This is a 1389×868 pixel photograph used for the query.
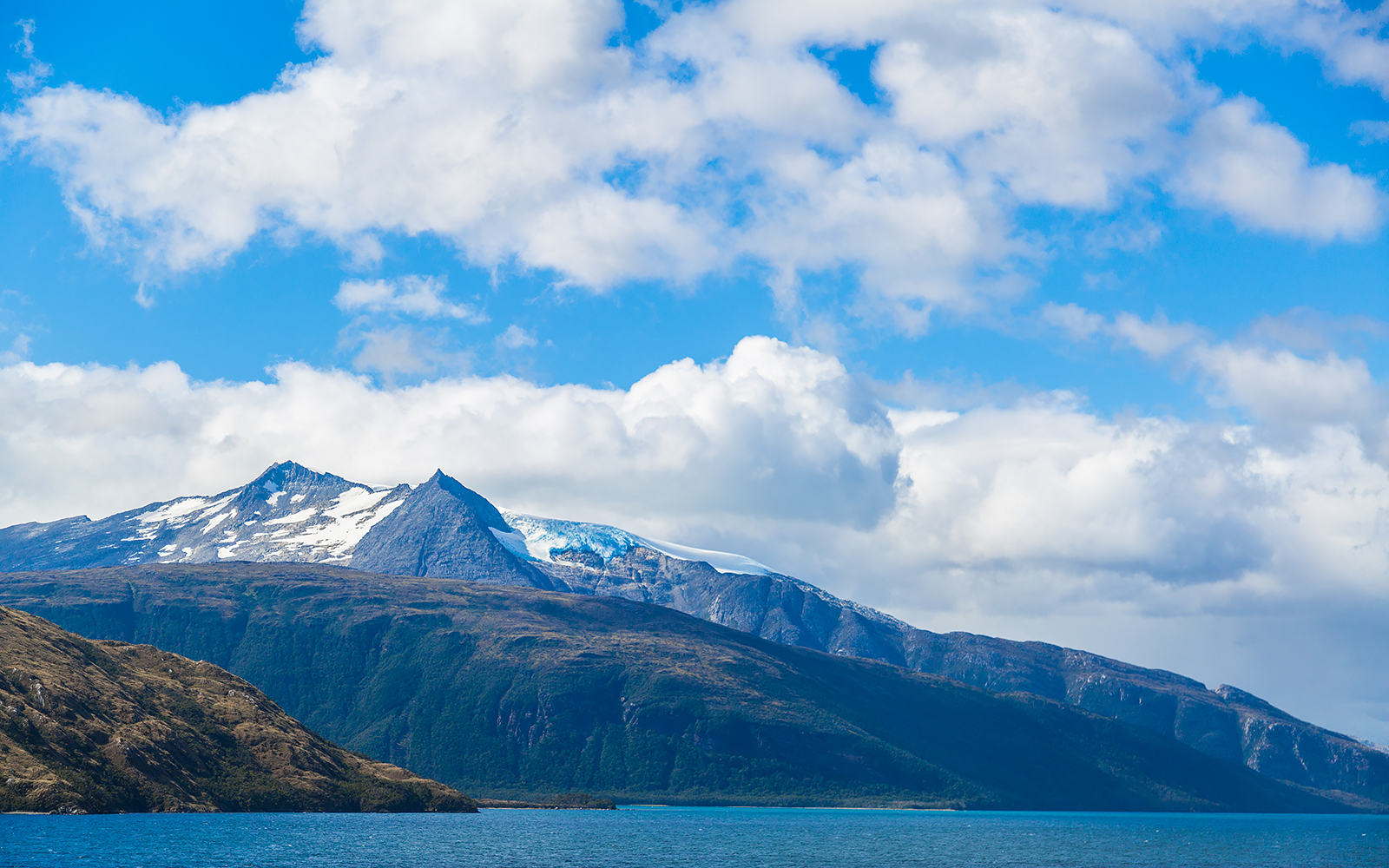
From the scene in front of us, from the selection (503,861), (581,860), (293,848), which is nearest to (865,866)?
(581,860)

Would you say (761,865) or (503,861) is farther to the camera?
(761,865)

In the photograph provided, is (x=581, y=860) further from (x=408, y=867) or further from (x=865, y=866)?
(x=865, y=866)

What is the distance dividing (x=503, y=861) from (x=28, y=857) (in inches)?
2504

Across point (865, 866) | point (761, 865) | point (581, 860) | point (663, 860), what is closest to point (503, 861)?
point (581, 860)

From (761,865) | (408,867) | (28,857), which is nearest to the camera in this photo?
(28,857)

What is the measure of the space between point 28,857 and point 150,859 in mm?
14024

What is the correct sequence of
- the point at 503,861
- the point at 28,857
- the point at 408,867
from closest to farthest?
the point at 28,857
the point at 408,867
the point at 503,861

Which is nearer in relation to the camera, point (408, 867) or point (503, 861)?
point (408, 867)

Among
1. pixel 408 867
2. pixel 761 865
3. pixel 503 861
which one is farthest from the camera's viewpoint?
pixel 761 865

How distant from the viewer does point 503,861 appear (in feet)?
601

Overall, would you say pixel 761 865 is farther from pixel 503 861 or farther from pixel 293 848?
pixel 293 848

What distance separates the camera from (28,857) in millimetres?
150375

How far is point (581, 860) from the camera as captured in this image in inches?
7549

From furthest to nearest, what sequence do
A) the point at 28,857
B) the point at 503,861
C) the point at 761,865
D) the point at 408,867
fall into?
the point at 761,865
the point at 503,861
the point at 408,867
the point at 28,857
